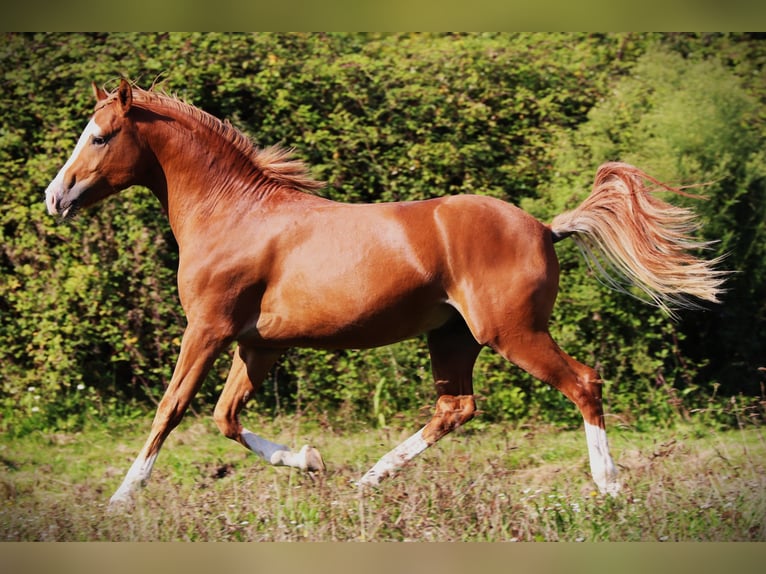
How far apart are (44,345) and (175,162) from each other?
9.02 feet

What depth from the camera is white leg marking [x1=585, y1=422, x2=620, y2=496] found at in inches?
188

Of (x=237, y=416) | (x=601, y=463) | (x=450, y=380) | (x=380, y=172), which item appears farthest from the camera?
(x=380, y=172)

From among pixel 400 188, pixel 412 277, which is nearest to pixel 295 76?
pixel 400 188

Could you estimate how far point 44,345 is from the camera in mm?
7113

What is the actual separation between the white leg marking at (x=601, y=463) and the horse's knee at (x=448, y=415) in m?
0.72

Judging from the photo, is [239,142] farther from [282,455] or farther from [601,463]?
[601,463]

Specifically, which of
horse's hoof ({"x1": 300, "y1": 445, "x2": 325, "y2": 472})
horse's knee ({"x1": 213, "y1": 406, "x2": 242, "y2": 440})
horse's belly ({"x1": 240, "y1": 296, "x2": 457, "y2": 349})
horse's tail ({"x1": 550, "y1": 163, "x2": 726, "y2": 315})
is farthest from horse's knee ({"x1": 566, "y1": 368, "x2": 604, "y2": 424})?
horse's knee ({"x1": 213, "y1": 406, "x2": 242, "y2": 440})

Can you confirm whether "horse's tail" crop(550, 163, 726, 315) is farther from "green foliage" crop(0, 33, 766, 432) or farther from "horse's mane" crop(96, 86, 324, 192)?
"green foliage" crop(0, 33, 766, 432)

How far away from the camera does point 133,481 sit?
186 inches

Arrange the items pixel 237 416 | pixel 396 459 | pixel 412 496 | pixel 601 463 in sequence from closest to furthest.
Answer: pixel 412 496 → pixel 601 463 → pixel 396 459 → pixel 237 416

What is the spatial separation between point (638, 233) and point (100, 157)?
293cm

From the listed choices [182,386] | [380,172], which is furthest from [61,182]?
[380,172]

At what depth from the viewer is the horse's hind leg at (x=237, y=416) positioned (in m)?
5.17

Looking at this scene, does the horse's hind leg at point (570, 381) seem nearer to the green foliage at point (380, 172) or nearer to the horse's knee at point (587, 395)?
the horse's knee at point (587, 395)
